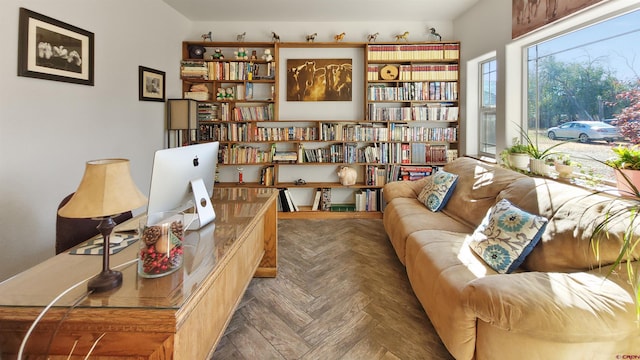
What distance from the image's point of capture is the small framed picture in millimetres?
3239

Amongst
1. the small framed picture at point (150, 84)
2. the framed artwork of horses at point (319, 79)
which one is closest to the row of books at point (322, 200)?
the framed artwork of horses at point (319, 79)

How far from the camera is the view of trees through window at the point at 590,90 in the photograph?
6.96 feet

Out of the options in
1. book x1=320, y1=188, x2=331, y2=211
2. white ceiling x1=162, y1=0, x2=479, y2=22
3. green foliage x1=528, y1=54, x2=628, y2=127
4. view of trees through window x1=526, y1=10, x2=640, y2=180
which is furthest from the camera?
book x1=320, y1=188, x2=331, y2=211

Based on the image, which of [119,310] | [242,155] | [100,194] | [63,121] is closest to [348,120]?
[242,155]

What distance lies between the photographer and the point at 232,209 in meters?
1.92

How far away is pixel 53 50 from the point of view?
224 centimetres

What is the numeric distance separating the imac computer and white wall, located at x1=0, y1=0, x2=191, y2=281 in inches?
54.3

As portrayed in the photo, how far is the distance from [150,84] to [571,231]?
3.95 metres

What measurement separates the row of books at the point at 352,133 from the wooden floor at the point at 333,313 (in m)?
1.70

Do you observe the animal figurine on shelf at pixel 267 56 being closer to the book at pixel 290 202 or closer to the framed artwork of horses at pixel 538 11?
the book at pixel 290 202

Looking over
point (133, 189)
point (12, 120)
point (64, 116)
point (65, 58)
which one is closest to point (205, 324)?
point (133, 189)

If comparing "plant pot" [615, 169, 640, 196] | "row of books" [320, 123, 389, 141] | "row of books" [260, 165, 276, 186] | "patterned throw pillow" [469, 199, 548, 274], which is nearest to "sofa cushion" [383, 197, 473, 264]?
"patterned throw pillow" [469, 199, 548, 274]

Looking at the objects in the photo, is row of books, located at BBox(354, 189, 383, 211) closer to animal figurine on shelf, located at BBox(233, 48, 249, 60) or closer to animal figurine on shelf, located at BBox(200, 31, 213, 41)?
animal figurine on shelf, located at BBox(233, 48, 249, 60)

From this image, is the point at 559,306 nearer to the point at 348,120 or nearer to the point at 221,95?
the point at 348,120
